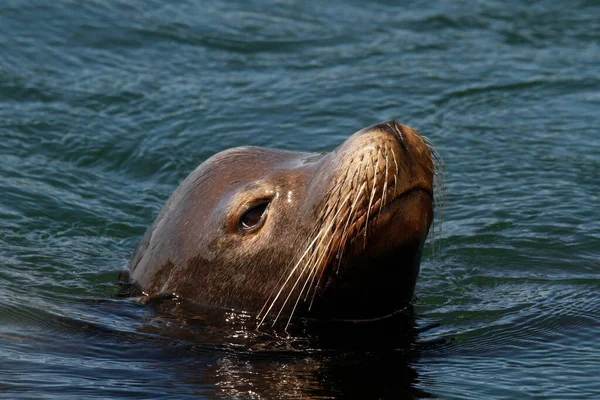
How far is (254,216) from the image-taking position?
7152 millimetres

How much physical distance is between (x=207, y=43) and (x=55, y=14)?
196 cm

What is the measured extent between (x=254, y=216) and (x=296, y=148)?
487 cm

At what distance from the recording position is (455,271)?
352 inches

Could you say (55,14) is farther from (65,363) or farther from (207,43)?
(65,363)

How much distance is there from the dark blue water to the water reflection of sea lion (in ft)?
0.80

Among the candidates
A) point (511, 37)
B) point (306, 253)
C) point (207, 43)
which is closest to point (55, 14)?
point (207, 43)

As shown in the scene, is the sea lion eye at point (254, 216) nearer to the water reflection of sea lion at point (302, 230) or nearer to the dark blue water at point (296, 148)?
the water reflection of sea lion at point (302, 230)

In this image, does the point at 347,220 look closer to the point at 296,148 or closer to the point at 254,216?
the point at 254,216

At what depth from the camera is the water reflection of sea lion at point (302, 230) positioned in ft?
20.9

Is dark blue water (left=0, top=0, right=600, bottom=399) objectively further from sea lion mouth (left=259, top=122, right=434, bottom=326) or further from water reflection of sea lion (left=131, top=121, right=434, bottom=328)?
sea lion mouth (left=259, top=122, right=434, bottom=326)

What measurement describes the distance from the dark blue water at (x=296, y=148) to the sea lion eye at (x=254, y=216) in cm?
57

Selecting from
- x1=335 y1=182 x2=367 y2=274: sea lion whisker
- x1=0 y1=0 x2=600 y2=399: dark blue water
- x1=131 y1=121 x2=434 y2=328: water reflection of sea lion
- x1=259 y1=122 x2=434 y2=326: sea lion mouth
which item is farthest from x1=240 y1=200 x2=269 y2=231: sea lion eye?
x1=335 y1=182 x2=367 y2=274: sea lion whisker

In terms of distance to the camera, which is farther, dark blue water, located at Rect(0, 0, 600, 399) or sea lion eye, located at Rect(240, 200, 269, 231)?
sea lion eye, located at Rect(240, 200, 269, 231)

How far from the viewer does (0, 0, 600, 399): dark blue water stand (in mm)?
6613
